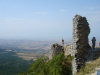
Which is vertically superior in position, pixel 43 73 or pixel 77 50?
pixel 77 50

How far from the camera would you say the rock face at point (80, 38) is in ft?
62.2

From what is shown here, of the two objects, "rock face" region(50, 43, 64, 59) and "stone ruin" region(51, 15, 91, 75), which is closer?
"stone ruin" region(51, 15, 91, 75)

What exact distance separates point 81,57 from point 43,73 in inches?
298

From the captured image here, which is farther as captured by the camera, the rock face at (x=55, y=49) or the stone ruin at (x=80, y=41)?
the rock face at (x=55, y=49)

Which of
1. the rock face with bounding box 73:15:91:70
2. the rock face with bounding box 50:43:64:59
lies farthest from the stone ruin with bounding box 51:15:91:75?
the rock face with bounding box 50:43:64:59

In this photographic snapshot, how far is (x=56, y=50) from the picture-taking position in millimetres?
31422

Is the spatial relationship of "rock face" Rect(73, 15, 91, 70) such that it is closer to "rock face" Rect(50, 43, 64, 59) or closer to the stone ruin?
the stone ruin

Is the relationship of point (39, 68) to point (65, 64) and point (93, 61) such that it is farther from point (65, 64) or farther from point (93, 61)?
point (93, 61)

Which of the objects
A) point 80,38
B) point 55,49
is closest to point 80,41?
point 80,38

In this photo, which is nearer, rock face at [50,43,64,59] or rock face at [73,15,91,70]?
rock face at [73,15,91,70]

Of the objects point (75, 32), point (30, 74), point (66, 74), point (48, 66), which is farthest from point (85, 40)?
point (30, 74)

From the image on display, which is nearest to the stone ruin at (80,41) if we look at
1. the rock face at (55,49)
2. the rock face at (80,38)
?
the rock face at (80,38)

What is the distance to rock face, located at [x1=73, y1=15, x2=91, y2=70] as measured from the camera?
18969 mm

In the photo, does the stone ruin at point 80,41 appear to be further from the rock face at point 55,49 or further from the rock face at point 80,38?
the rock face at point 55,49
